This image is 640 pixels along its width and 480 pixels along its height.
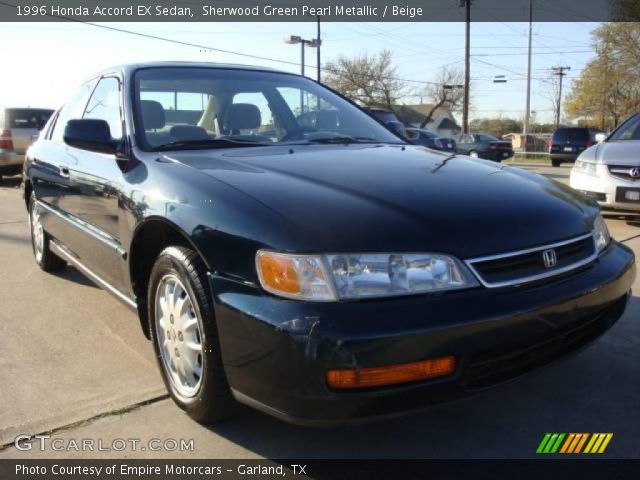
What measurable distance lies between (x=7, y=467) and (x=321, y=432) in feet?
3.89

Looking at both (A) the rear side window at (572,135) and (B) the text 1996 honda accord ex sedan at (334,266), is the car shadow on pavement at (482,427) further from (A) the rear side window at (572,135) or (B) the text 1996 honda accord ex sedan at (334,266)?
(A) the rear side window at (572,135)


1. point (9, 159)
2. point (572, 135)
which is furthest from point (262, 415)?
point (572, 135)

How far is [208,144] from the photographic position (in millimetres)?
2961

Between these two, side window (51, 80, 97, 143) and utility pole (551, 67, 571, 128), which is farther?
utility pole (551, 67, 571, 128)

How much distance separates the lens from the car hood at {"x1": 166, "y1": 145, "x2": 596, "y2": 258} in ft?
6.42

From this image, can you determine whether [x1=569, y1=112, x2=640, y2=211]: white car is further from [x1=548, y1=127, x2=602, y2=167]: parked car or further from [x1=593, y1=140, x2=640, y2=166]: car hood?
[x1=548, y1=127, x2=602, y2=167]: parked car

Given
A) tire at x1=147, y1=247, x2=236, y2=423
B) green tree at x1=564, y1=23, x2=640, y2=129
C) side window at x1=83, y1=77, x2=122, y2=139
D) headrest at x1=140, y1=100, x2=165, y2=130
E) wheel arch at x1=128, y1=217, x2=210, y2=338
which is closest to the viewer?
tire at x1=147, y1=247, x2=236, y2=423

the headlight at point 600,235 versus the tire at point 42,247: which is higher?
the headlight at point 600,235

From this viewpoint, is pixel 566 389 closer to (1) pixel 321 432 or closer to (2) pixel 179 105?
(1) pixel 321 432

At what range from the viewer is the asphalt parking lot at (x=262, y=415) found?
2268 mm

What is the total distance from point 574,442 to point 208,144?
6.93ft

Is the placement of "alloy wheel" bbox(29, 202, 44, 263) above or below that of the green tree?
below

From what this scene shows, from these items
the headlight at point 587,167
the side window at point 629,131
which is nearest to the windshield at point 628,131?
the side window at point 629,131

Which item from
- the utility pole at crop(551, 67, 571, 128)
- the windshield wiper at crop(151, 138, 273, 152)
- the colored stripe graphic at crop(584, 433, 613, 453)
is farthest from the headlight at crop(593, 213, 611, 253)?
the utility pole at crop(551, 67, 571, 128)
